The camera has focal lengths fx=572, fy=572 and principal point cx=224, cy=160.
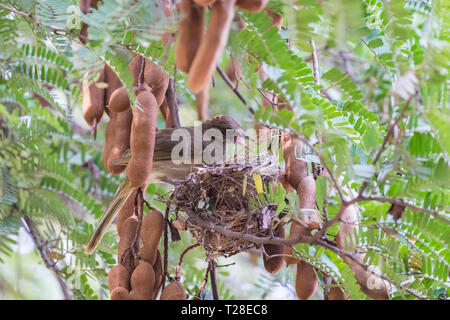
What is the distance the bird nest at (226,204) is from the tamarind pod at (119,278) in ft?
1.24

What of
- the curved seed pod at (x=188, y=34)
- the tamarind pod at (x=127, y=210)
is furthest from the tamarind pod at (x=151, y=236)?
the curved seed pod at (x=188, y=34)

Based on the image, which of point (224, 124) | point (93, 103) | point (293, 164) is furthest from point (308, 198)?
point (224, 124)

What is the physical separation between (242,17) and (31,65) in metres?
1.80

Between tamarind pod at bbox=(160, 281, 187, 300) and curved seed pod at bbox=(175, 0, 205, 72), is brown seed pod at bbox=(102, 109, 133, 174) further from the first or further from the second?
curved seed pod at bbox=(175, 0, 205, 72)

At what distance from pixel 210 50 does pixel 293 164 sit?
1.03m

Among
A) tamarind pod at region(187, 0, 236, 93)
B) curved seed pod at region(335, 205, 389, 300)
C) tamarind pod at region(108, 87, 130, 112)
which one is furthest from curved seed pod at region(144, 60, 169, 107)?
tamarind pod at region(187, 0, 236, 93)

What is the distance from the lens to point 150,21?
1174 millimetres

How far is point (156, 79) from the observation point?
172 centimetres

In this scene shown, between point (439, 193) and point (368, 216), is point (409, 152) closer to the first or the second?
point (439, 193)

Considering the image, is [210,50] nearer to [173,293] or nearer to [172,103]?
[173,293]

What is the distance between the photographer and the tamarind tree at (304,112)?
1174 mm

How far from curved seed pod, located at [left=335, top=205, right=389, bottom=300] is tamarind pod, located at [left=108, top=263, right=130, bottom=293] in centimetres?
67

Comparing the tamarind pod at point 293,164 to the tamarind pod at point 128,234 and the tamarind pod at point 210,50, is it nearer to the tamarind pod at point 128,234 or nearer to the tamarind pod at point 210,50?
the tamarind pod at point 128,234
